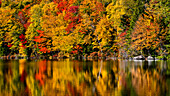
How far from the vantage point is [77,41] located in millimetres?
53312

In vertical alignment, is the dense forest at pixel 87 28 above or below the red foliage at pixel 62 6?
below

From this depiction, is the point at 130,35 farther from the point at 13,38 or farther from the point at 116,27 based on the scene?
the point at 13,38

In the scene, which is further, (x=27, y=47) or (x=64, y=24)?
(x=27, y=47)

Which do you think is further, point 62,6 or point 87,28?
point 62,6

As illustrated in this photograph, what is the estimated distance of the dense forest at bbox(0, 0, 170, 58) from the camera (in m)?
43.4

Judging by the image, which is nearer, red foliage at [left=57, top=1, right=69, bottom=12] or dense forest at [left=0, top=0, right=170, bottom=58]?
dense forest at [left=0, top=0, right=170, bottom=58]

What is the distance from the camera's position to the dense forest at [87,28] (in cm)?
4338

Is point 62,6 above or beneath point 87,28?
above

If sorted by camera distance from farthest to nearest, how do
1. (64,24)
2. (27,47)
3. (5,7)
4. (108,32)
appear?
(5,7) → (27,47) → (64,24) → (108,32)

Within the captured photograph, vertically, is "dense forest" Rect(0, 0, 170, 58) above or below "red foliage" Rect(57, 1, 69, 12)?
below

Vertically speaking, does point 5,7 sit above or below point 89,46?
above

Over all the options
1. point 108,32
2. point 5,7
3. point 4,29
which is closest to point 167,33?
point 108,32

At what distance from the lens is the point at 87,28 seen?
53594mm

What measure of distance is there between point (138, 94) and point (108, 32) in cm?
3708
